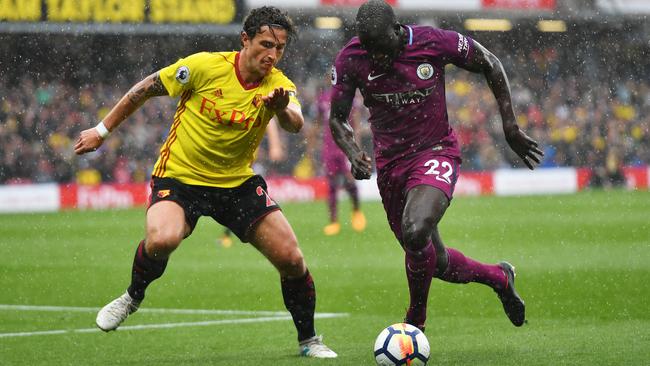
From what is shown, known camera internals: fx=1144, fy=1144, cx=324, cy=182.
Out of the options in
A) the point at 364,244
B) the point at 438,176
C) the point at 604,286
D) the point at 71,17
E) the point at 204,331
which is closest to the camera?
the point at 438,176

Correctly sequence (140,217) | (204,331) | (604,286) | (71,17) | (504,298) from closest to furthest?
→ (504,298), (204,331), (604,286), (140,217), (71,17)

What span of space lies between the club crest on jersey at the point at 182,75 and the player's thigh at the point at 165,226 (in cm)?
74

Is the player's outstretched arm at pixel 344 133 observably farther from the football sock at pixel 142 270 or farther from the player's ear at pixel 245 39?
the football sock at pixel 142 270

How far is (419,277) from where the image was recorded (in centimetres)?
682

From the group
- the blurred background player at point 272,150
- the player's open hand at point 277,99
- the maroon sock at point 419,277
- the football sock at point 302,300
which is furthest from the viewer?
the blurred background player at point 272,150

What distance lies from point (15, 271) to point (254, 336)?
6.31m

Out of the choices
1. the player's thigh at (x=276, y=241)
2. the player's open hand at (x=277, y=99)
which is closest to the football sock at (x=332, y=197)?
the player's thigh at (x=276, y=241)

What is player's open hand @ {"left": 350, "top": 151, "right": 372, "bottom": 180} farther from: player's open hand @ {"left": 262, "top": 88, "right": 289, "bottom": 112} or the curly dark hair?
the curly dark hair

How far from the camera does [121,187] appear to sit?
26766 mm

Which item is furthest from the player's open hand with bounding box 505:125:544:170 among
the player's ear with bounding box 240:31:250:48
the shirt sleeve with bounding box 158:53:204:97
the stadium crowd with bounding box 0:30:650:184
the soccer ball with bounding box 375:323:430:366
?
the stadium crowd with bounding box 0:30:650:184

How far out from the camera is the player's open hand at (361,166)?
22.6ft

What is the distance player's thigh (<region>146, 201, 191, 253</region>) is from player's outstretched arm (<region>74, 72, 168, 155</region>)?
1.78 feet

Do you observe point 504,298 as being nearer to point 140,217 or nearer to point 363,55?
point 363,55

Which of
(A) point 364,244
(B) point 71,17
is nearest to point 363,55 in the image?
(A) point 364,244
